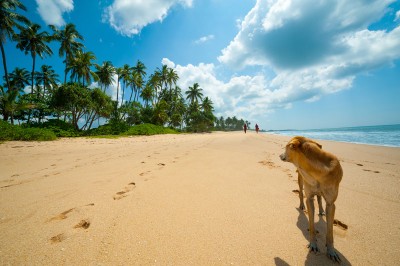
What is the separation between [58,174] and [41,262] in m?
3.80

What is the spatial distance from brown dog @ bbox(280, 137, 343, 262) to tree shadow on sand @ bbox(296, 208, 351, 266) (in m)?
0.05

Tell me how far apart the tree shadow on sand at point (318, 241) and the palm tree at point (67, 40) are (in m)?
41.9

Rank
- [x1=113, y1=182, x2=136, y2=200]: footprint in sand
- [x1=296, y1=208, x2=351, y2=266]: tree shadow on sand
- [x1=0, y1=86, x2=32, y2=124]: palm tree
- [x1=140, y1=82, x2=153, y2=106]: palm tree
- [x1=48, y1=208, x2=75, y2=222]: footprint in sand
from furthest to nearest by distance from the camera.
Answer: [x1=140, y1=82, x2=153, y2=106]: palm tree
[x1=0, y1=86, x2=32, y2=124]: palm tree
[x1=113, y1=182, x2=136, y2=200]: footprint in sand
[x1=48, y1=208, x2=75, y2=222]: footprint in sand
[x1=296, y1=208, x2=351, y2=266]: tree shadow on sand

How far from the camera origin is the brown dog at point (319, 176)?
6.29 ft

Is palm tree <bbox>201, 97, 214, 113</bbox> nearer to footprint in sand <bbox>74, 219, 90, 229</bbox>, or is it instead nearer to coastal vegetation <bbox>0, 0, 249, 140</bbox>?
coastal vegetation <bbox>0, 0, 249, 140</bbox>

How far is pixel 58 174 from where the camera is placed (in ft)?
15.4

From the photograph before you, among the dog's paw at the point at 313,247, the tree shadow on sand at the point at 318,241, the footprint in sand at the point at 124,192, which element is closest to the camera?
the tree shadow on sand at the point at 318,241

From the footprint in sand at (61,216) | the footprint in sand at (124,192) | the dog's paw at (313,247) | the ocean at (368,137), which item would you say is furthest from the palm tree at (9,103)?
the ocean at (368,137)

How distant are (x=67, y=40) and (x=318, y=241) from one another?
151ft

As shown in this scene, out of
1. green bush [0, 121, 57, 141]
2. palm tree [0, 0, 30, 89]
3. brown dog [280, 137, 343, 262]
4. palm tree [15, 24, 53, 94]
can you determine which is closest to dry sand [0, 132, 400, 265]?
brown dog [280, 137, 343, 262]

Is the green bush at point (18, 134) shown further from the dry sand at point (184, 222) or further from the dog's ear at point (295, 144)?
the dog's ear at point (295, 144)

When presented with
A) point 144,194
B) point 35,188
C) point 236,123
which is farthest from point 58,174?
point 236,123

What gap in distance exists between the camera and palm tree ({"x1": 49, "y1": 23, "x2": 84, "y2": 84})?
110ft

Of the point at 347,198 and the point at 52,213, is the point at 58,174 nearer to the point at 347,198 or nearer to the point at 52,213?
the point at 52,213
